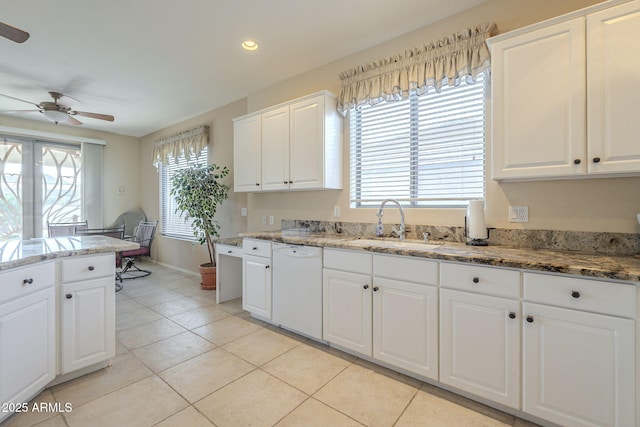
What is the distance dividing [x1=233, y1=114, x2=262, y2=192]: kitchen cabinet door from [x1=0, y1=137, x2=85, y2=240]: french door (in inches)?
152

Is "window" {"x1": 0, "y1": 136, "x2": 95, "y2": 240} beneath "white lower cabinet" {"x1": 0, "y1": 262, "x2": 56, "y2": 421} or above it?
above

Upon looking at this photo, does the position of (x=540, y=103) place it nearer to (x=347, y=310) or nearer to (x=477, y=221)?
(x=477, y=221)

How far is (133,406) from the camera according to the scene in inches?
68.2

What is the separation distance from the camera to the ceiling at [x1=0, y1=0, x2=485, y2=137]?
2182 millimetres

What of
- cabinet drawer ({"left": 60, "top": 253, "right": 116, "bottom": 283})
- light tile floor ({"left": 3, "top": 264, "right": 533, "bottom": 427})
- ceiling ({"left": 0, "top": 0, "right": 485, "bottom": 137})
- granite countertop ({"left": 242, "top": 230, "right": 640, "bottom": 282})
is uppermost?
ceiling ({"left": 0, "top": 0, "right": 485, "bottom": 137})

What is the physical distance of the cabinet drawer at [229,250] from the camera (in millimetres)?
3279

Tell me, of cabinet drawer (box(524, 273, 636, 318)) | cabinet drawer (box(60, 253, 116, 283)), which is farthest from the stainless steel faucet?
cabinet drawer (box(60, 253, 116, 283))

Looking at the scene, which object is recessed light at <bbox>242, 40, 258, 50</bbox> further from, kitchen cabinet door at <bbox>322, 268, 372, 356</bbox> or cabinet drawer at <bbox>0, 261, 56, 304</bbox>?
cabinet drawer at <bbox>0, 261, 56, 304</bbox>

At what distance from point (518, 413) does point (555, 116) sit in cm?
170

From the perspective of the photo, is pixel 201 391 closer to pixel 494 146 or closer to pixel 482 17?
pixel 494 146

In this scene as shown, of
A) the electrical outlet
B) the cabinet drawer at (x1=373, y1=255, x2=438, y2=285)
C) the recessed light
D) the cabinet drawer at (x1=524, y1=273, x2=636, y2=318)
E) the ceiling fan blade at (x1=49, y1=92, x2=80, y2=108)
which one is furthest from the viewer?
the ceiling fan blade at (x1=49, y1=92, x2=80, y2=108)

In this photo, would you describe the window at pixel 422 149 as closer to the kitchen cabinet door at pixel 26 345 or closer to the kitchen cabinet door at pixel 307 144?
the kitchen cabinet door at pixel 307 144

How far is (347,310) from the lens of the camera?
2238 mm

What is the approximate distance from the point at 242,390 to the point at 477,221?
197cm
